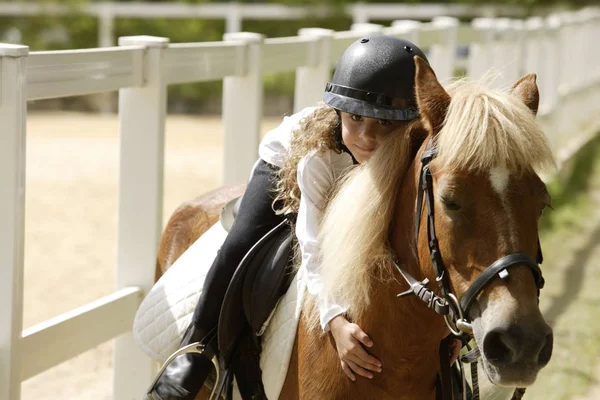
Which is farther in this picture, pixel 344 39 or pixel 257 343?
pixel 344 39

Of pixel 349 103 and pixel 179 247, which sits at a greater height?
pixel 349 103

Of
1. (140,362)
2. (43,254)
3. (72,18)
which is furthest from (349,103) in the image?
(72,18)

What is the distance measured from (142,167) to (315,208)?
1474 mm

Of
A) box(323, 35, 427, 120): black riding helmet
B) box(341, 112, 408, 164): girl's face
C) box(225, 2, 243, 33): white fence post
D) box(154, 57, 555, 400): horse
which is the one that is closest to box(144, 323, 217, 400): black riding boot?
box(154, 57, 555, 400): horse

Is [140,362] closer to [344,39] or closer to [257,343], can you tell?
[257,343]

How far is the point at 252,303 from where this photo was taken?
3.00 metres

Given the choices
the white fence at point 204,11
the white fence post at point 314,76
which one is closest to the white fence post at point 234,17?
the white fence at point 204,11

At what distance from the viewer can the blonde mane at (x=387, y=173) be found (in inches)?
91.4

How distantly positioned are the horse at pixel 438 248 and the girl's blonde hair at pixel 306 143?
0.16m

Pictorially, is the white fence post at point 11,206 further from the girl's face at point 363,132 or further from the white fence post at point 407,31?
the white fence post at point 407,31

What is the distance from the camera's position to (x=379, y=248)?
262 centimetres

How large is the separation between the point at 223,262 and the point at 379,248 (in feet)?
2.23

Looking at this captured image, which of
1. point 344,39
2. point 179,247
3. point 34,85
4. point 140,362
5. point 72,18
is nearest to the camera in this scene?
point 34,85

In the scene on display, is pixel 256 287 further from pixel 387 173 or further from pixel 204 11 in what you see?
pixel 204 11
